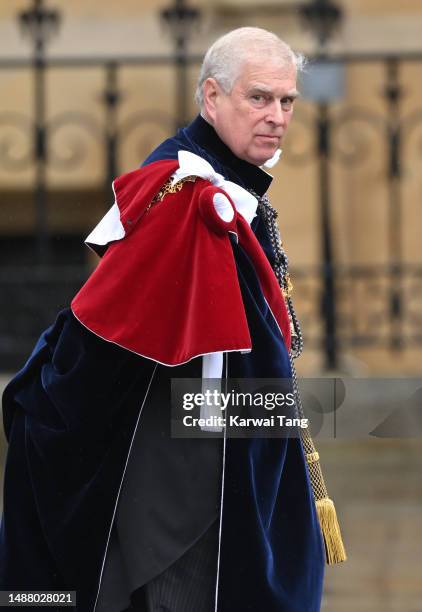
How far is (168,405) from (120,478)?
18 cm

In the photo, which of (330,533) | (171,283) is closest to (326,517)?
(330,533)

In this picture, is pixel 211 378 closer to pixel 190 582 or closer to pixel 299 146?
pixel 190 582

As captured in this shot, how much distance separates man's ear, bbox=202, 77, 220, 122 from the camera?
10.7ft

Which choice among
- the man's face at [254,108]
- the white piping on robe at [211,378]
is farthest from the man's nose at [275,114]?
the white piping on robe at [211,378]

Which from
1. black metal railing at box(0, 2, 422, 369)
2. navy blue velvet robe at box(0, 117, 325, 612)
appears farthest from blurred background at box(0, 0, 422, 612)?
navy blue velvet robe at box(0, 117, 325, 612)

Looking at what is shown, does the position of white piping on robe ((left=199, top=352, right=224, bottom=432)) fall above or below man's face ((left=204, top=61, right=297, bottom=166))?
below

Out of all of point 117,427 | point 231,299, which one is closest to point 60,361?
point 117,427

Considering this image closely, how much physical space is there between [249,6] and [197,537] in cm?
A: 562

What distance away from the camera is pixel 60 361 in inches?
126

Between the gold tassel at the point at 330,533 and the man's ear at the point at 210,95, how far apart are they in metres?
0.86

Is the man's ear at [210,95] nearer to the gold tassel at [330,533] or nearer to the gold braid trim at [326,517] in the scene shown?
the gold braid trim at [326,517]

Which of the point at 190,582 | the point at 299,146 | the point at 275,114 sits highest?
the point at 299,146

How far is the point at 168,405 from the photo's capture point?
3.17 meters

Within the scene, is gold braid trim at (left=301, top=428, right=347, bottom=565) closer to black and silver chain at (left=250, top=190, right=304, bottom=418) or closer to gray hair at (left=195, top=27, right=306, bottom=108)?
black and silver chain at (left=250, top=190, right=304, bottom=418)
